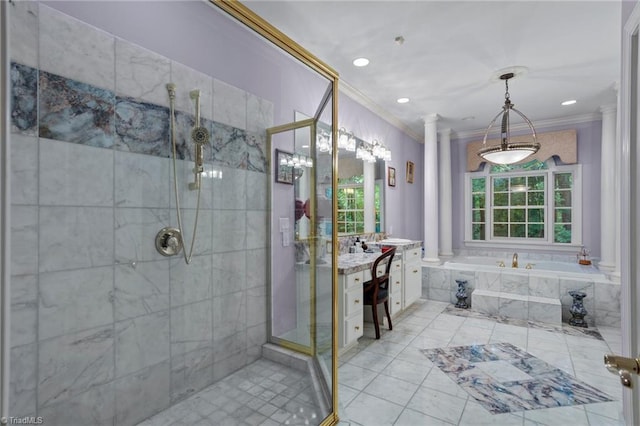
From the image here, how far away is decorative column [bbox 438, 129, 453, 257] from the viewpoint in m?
5.42

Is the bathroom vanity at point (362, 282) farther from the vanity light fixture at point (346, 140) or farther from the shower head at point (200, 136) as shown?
the shower head at point (200, 136)

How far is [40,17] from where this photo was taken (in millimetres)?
1273

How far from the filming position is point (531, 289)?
12.8ft

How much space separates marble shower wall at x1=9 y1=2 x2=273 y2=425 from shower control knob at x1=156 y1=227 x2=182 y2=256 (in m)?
0.04

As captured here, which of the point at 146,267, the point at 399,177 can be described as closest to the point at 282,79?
the point at 146,267

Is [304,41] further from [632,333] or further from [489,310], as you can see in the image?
[489,310]

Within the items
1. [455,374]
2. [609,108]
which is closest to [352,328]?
Answer: [455,374]

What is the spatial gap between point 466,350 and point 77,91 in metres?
3.33

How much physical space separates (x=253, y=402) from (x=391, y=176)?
3549mm

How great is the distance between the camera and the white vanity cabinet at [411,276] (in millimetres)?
3758

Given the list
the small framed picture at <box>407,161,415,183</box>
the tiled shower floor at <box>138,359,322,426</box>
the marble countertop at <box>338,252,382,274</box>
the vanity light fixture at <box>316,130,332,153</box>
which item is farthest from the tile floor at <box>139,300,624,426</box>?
the small framed picture at <box>407,161,415,183</box>

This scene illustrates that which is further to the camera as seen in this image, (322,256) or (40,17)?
→ (322,256)

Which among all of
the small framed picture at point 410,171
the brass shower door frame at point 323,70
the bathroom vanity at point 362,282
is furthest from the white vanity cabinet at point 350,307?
the small framed picture at point 410,171

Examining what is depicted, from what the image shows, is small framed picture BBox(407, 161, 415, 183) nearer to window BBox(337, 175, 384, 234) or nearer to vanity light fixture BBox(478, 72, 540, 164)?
window BBox(337, 175, 384, 234)
